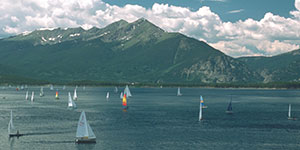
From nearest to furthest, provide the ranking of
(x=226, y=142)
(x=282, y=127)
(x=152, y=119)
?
(x=226, y=142) < (x=282, y=127) < (x=152, y=119)

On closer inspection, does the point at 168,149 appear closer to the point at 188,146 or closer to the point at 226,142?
the point at 188,146

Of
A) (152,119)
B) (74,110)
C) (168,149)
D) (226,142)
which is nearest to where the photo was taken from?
(168,149)

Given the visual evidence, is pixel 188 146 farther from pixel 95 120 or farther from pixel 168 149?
pixel 95 120

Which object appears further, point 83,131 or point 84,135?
point 84,135

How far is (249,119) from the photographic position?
158m

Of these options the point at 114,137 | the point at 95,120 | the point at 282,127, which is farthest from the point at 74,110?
the point at 282,127

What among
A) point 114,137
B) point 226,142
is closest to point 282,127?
point 226,142

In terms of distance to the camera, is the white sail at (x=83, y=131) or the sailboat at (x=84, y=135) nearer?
the white sail at (x=83, y=131)

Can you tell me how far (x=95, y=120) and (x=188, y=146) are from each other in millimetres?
55609

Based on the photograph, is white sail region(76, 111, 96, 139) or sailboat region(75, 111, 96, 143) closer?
white sail region(76, 111, 96, 139)

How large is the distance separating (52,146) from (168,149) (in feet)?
93.6

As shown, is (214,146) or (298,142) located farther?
(298,142)

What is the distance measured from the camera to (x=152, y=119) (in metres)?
150

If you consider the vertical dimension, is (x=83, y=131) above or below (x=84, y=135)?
above
